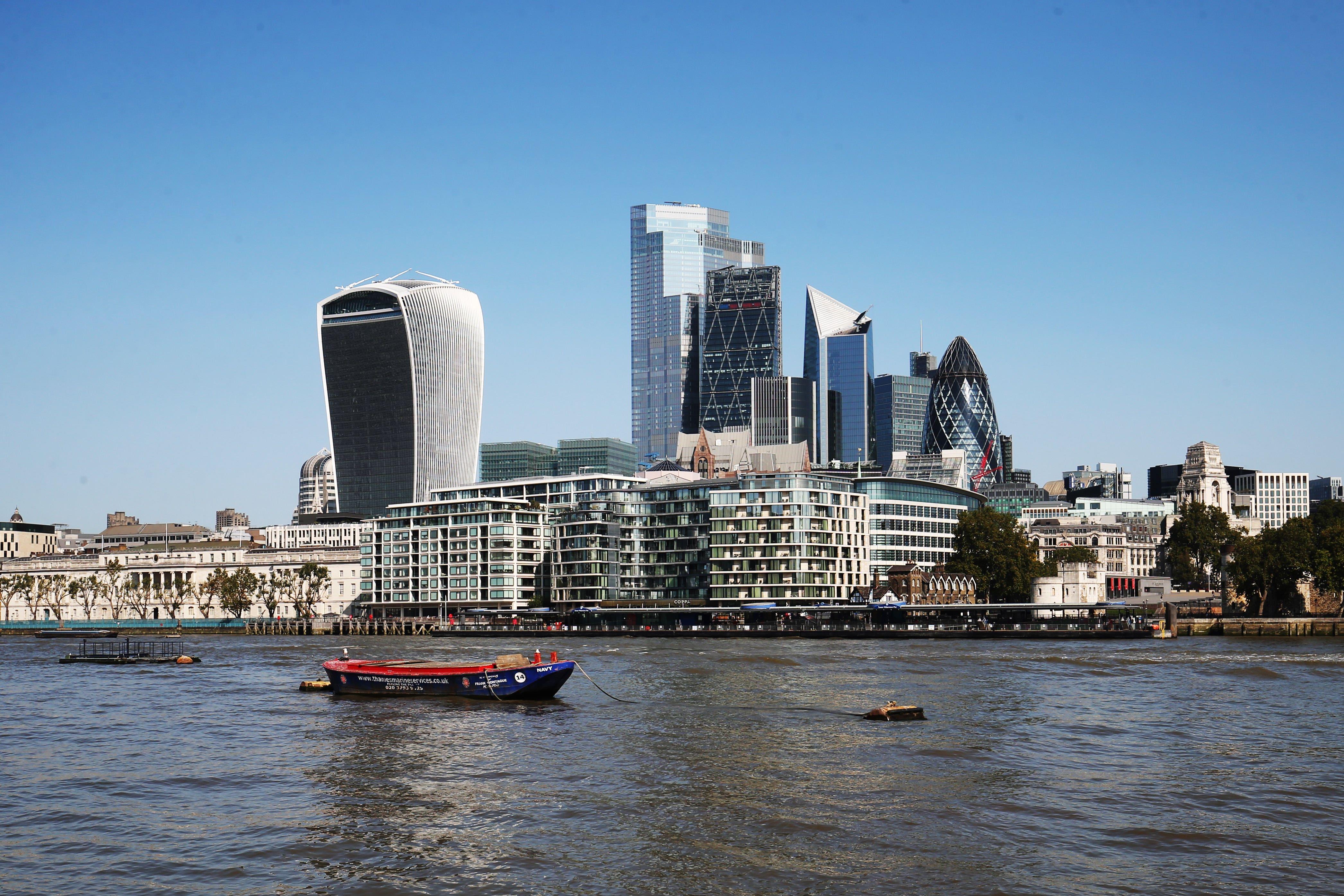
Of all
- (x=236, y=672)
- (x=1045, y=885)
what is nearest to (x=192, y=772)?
(x=1045, y=885)

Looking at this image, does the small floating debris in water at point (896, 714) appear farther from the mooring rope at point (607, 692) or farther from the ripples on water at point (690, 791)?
the mooring rope at point (607, 692)

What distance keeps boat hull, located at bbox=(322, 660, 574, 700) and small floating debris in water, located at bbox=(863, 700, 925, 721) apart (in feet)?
67.1

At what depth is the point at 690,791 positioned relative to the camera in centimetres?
4688

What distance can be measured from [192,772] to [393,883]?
2211 centimetres

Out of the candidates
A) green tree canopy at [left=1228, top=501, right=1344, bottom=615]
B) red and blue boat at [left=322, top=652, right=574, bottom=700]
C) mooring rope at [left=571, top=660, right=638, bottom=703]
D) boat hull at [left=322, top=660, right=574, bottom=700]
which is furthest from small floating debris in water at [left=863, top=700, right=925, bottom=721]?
green tree canopy at [left=1228, top=501, right=1344, bottom=615]

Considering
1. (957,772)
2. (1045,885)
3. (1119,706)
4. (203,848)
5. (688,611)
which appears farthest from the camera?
(688,611)

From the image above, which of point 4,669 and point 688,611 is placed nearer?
point 4,669

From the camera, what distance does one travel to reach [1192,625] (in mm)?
173500

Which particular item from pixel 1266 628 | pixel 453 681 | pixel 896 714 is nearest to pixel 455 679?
pixel 453 681

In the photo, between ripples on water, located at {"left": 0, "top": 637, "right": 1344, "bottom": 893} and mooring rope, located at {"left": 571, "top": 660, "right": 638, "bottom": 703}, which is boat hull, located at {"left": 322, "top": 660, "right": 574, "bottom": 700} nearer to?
ripples on water, located at {"left": 0, "top": 637, "right": 1344, "bottom": 893}

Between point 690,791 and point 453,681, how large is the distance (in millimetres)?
38462

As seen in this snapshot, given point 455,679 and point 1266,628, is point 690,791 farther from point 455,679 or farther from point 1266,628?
point 1266,628

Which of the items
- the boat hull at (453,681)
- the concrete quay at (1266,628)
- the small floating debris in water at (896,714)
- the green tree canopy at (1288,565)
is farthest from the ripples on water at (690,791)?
the green tree canopy at (1288,565)

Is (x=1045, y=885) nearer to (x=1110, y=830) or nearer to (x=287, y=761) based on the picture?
(x=1110, y=830)
